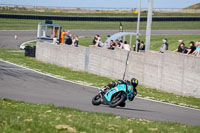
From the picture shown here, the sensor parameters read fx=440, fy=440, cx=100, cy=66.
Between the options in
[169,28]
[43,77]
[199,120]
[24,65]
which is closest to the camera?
[199,120]

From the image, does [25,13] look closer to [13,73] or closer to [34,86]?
[13,73]

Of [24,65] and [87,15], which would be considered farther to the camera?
[87,15]

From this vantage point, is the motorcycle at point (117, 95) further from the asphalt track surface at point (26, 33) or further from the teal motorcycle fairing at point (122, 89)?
the asphalt track surface at point (26, 33)

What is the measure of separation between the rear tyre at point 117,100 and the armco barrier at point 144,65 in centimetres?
625

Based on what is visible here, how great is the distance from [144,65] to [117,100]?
8.61 m

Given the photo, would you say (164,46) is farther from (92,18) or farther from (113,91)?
(92,18)

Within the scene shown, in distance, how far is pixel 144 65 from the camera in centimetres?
2362

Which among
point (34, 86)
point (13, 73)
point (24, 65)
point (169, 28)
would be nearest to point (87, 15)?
point (169, 28)

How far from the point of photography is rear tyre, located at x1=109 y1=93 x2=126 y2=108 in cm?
1504

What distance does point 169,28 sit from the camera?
60594 mm

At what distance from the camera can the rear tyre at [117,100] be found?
1504cm

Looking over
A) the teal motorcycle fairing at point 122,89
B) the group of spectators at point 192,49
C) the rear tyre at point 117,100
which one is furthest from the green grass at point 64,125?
the group of spectators at point 192,49

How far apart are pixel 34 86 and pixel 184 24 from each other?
43996 mm

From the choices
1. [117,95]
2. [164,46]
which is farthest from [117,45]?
[117,95]
